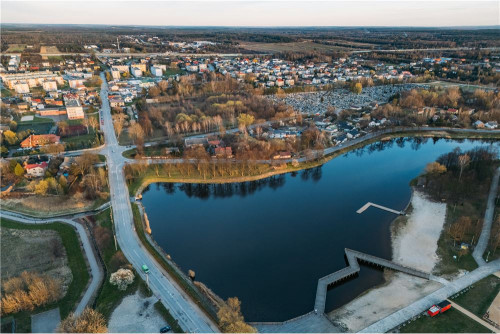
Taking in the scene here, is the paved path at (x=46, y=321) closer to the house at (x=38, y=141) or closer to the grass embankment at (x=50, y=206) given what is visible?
the grass embankment at (x=50, y=206)

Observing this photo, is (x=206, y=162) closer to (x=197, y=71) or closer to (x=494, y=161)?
(x=494, y=161)

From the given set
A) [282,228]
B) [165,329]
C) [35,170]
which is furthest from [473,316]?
[35,170]

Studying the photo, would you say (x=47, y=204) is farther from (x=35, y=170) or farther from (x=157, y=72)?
(x=157, y=72)

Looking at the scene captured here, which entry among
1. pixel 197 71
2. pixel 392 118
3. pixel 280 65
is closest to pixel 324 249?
pixel 392 118

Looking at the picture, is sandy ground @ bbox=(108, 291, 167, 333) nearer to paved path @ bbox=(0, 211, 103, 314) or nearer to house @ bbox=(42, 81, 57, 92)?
paved path @ bbox=(0, 211, 103, 314)

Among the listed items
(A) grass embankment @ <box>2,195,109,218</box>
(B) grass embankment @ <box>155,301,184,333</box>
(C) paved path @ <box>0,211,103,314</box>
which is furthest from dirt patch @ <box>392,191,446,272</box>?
(A) grass embankment @ <box>2,195,109,218</box>

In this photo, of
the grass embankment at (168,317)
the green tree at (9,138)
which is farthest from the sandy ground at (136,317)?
the green tree at (9,138)

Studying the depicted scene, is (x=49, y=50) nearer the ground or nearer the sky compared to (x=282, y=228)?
nearer the sky
